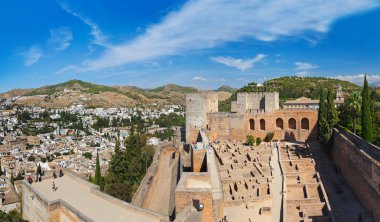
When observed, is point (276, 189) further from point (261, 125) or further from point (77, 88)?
point (77, 88)

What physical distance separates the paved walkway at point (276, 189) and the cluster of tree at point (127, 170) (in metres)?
10.4

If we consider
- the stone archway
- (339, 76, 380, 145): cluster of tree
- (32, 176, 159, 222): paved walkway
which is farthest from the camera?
the stone archway

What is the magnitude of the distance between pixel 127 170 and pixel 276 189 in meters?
15.2

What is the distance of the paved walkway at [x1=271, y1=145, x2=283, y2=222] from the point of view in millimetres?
13578

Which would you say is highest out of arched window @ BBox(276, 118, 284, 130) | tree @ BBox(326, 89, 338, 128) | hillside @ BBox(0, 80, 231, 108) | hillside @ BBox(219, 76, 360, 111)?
hillside @ BBox(0, 80, 231, 108)

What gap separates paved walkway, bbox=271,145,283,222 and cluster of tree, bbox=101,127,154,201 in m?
10.4

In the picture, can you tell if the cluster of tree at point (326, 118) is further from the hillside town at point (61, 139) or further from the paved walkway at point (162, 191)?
the hillside town at point (61, 139)

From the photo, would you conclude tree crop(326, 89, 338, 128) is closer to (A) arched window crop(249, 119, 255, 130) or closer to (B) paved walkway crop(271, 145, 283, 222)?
(B) paved walkway crop(271, 145, 283, 222)

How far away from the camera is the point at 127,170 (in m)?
27.8

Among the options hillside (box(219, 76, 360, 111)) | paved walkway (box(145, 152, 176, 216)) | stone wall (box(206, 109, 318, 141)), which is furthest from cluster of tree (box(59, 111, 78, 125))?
stone wall (box(206, 109, 318, 141))

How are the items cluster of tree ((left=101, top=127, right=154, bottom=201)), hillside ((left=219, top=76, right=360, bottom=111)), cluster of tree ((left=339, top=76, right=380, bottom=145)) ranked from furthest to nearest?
hillside ((left=219, top=76, right=360, bottom=111)), cluster of tree ((left=101, top=127, right=154, bottom=201)), cluster of tree ((left=339, top=76, right=380, bottom=145))

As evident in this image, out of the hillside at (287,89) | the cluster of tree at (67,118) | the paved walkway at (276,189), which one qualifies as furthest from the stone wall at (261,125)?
the cluster of tree at (67,118)

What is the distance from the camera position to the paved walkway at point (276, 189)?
44.5ft

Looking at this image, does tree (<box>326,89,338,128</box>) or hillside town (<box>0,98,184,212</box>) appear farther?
hillside town (<box>0,98,184,212</box>)
